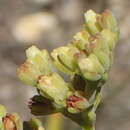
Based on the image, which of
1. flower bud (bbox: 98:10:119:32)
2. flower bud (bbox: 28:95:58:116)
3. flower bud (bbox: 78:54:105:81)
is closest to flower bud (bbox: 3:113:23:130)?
flower bud (bbox: 28:95:58:116)

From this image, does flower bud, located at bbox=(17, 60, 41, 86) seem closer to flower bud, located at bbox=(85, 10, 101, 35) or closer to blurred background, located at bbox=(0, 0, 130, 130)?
flower bud, located at bbox=(85, 10, 101, 35)

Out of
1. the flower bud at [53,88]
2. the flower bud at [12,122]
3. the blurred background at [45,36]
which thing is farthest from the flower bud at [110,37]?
the blurred background at [45,36]

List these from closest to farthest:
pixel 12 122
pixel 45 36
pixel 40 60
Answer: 1. pixel 12 122
2. pixel 40 60
3. pixel 45 36

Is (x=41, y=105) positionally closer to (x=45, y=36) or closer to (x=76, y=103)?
(x=76, y=103)

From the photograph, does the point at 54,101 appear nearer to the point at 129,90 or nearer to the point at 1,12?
the point at 129,90

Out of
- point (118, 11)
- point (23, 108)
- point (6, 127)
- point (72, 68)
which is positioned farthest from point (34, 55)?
point (118, 11)

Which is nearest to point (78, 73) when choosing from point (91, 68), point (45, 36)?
point (91, 68)
